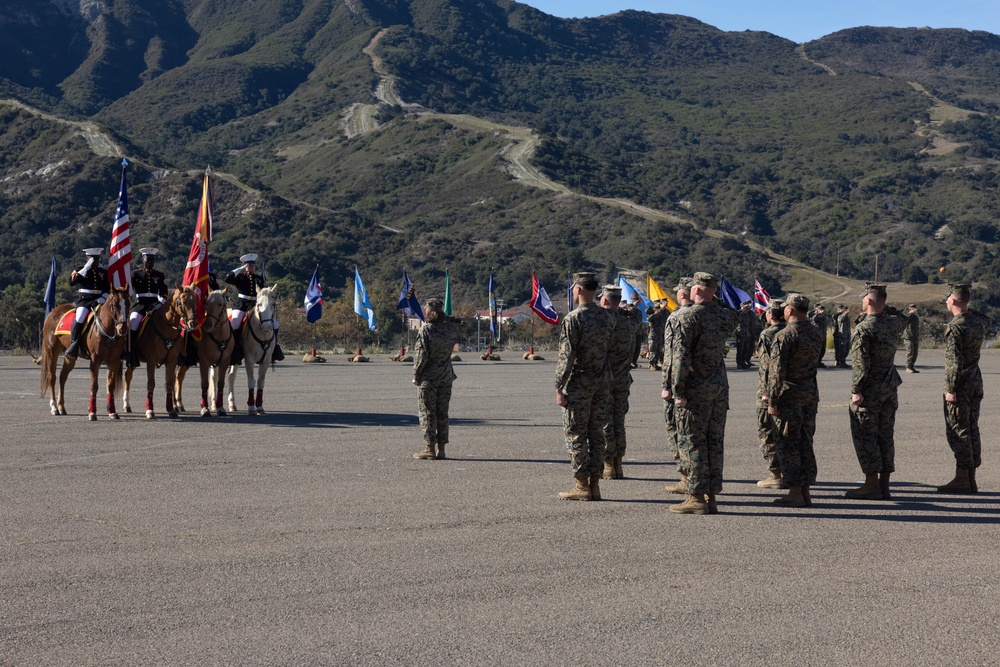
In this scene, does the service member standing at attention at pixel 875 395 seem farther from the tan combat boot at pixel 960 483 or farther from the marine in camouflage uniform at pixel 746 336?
the marine in camouflage uniform at pixel 746 336

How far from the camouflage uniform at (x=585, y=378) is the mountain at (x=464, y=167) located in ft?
210

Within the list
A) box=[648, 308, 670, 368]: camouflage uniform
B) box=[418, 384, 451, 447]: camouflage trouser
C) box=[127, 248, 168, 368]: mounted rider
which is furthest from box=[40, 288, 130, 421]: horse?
box=[648, 308, 670, 368]: camouflage uniform

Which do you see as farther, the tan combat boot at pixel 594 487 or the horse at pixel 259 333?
the horse at pixel 259 333

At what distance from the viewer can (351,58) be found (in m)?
183

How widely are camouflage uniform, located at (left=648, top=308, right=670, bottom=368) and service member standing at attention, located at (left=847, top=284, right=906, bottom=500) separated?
20518 millimetres

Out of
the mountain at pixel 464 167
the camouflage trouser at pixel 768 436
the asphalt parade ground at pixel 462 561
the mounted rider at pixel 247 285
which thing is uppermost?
the mountain at pixel 464 167

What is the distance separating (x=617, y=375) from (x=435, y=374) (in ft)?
8.68

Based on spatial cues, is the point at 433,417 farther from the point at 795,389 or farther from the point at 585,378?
the point at 795,389

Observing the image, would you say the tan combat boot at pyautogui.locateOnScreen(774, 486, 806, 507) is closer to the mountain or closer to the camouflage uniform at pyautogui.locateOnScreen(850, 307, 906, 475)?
the camouflage uniform at pyautogui.locateOnScreen(850, 307, 906, 475)

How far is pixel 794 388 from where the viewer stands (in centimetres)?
1076

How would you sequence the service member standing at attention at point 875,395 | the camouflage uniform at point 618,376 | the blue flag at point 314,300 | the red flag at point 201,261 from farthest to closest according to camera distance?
the blue flag at point 314,300 < the red flag at point 201,261 < the service member standing at attention at point 875,395 < the camouflage uniform at point 618,376

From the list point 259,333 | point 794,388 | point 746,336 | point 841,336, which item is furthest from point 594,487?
point 841,336

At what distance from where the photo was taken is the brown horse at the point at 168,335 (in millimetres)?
17484

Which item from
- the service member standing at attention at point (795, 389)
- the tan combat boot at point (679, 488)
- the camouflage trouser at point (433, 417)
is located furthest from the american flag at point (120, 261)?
the service member standing at attention at point (795, 389)
